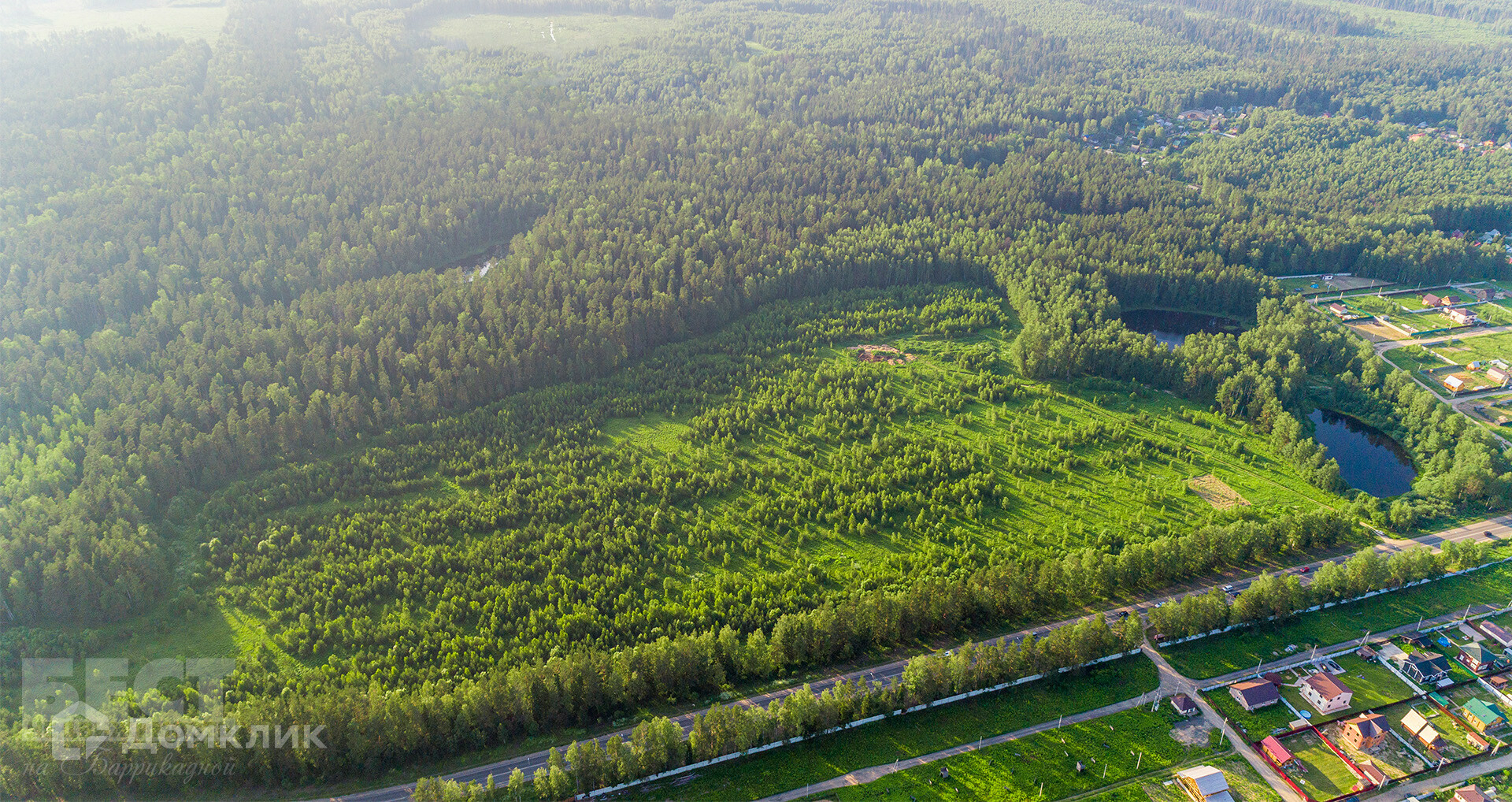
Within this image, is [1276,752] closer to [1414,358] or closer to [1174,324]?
[1414,358]

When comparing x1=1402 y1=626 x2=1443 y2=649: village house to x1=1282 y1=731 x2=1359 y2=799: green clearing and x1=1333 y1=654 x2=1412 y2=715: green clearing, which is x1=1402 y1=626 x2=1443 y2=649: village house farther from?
x1=1282 y1=731 x2=1359 y2=799: green clearing

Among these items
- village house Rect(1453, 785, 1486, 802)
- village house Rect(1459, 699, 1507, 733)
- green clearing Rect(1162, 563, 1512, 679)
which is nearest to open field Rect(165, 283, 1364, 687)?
green clearing Rect(1162, 563, 1512, 679)

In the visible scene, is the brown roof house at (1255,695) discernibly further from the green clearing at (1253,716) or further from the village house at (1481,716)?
the village house at (1481,716)

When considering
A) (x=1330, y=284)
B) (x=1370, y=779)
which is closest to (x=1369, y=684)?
(x=1370, y=779)

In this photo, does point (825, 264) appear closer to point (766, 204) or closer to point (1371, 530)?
point (766, 204)

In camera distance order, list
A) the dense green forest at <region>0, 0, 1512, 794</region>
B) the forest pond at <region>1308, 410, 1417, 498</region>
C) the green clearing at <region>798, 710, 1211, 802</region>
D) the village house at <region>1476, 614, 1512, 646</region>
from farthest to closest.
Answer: the forest pond at <region>1308, 410, 1417, 498</region>, the dense green forest at <region>0, 0, 1512, 794</region>, the village house at <region>1476, 614, 1512, 646</region>, the green clearing at <region>798, 710, 1211, 802</region>

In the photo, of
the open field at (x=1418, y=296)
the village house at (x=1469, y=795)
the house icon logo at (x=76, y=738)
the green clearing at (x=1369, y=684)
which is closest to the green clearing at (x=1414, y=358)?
the open field at (x=1418, y=296)
